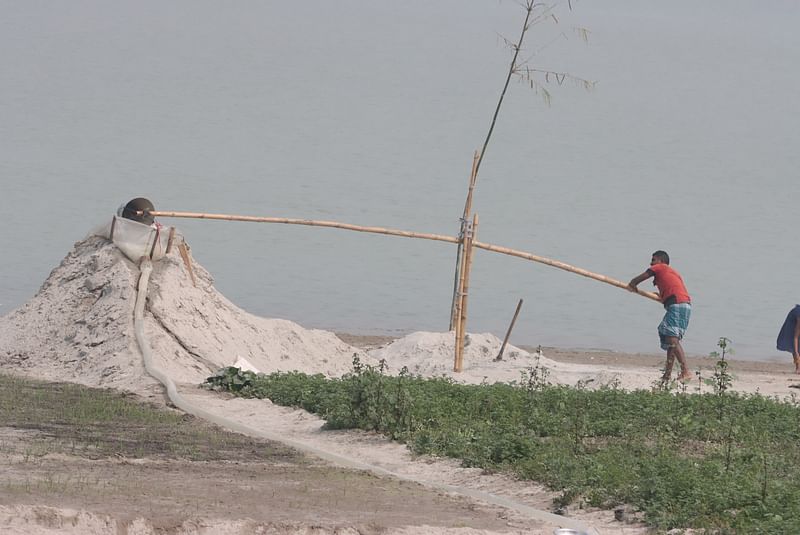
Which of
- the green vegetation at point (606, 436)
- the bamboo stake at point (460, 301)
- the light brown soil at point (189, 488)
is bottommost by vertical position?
the light brown soil at point (189, 488)

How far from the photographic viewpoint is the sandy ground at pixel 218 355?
29.5ft

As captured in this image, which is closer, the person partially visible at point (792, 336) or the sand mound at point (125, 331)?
the sand mound at point (125, 331)

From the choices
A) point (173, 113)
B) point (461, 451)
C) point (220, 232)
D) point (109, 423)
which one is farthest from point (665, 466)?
point (173, 113)

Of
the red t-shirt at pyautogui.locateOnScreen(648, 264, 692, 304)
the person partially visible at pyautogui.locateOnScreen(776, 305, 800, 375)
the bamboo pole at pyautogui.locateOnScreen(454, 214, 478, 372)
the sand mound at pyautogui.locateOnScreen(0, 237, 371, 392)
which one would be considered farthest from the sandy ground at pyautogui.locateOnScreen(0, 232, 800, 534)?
the red t-shirt at pyautogui.locateOnScreen(648, 264, 692, 304)

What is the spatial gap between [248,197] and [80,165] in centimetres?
485

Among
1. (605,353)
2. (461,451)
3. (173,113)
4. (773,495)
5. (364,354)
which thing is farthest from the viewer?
(173,113)

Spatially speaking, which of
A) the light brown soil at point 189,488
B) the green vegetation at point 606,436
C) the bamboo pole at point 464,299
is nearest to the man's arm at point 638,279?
the bamboo pole at point 464,299

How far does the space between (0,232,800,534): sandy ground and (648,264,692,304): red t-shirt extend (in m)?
0.93

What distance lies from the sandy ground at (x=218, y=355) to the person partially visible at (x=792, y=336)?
362 millimetres

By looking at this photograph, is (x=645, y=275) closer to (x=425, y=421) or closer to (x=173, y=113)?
(x=425, y=421)

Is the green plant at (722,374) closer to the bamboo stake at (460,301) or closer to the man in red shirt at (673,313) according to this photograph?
the man in red shirt at (673,313)

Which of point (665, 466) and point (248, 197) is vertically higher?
point (248, 197)

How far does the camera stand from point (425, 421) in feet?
32.1

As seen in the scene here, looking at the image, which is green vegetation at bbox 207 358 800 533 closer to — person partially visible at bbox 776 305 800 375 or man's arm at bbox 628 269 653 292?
man's arm at bbox 628 269 653 292
